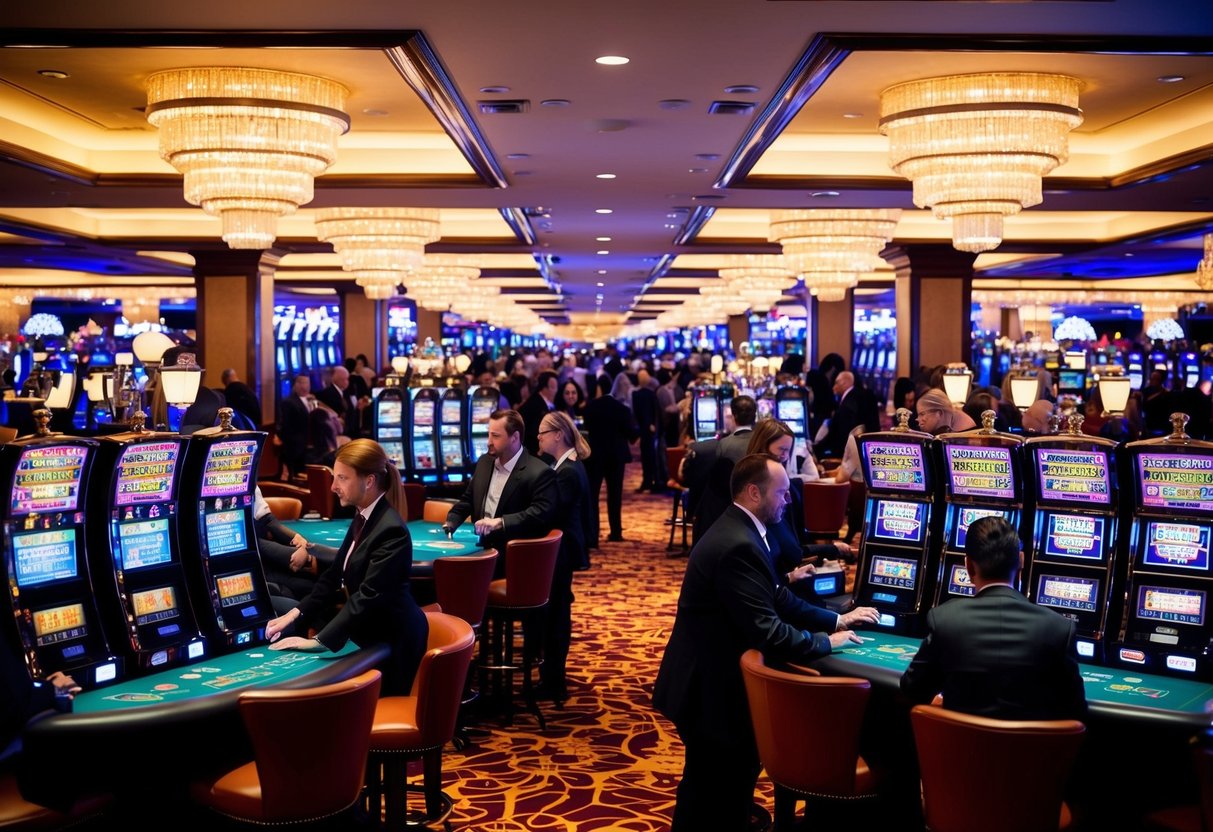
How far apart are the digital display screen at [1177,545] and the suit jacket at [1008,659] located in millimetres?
868

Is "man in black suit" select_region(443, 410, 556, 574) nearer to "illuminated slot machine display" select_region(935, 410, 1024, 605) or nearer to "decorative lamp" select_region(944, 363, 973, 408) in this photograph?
"illuminated slot machine display" select_region(935, 410, 1024, 605)

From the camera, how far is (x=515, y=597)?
222 inches

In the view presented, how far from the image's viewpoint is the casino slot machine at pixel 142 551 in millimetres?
3664

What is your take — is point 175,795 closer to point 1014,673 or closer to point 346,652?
point 346,652

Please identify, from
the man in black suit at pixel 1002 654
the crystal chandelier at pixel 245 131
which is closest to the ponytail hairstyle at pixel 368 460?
the man in black suit at pixel 1002 654

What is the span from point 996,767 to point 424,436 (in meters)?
8.98

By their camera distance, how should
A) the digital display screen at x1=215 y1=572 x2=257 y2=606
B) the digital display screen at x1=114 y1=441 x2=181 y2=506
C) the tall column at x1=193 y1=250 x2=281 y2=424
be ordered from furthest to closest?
the tall column at x1=193 y1=250 x2=281 y2=424
the digital display screen at x1=215 y1=572 x2=257 y2=606
the digital display screen at x1=114 y1=441 x2=181 y2=506

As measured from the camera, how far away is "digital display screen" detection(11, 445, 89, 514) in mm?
3400

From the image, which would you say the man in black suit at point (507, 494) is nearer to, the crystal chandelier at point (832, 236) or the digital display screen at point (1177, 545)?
the digital display screen at point (1177, 545)

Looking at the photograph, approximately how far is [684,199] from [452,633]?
6.31 meters

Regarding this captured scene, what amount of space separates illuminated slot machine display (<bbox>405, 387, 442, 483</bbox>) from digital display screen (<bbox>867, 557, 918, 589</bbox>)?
7495 millimetres

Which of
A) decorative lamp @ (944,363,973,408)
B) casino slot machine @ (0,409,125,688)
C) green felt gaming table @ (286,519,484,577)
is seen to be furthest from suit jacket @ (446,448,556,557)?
decorative lamp @ (944,363,973,408)

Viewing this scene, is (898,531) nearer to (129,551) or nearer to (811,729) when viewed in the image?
(811,729)

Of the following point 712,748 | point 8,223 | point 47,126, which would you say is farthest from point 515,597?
point 8,223
